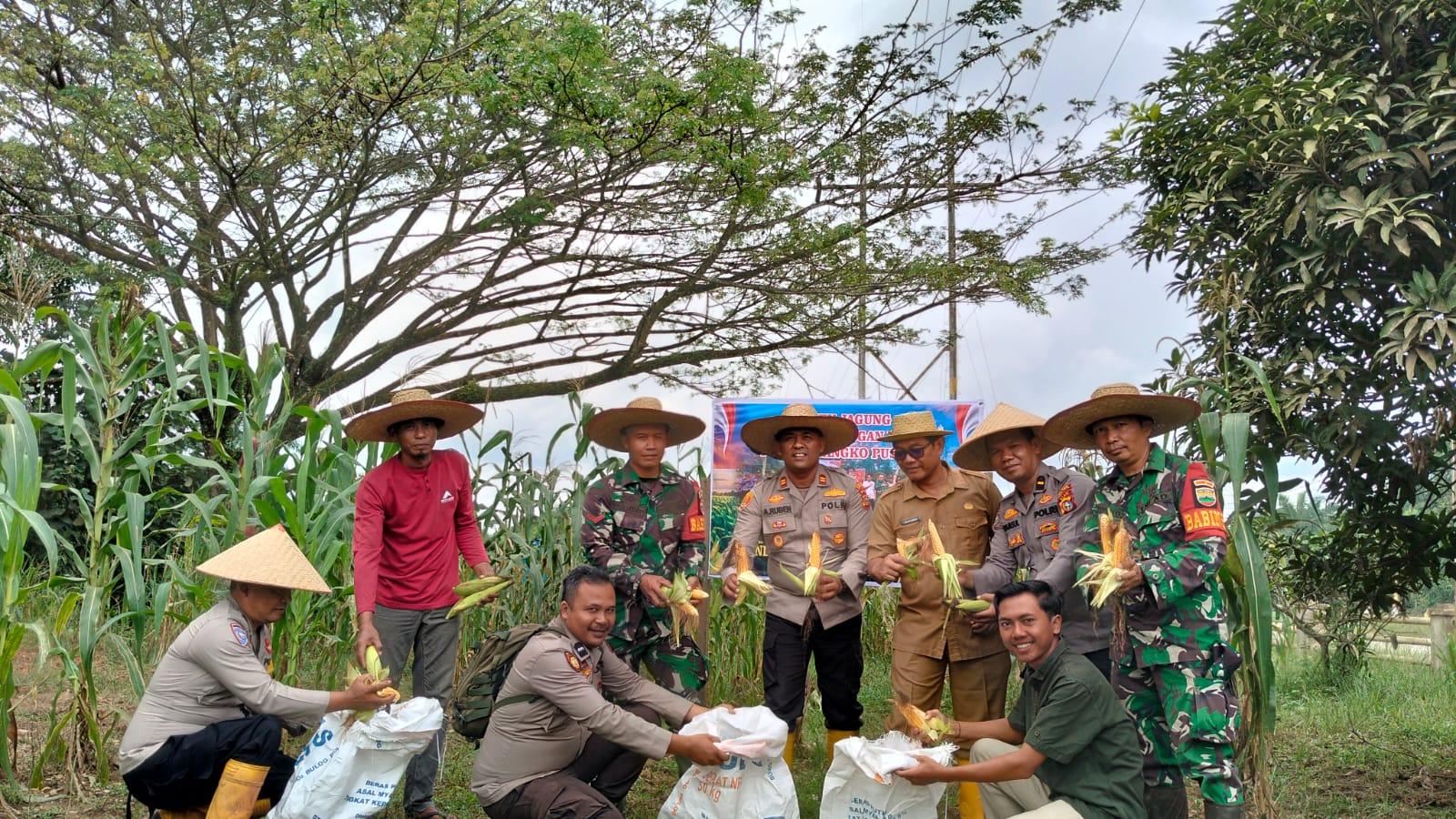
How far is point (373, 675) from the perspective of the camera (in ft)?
10.8

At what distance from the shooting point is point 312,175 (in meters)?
10.3


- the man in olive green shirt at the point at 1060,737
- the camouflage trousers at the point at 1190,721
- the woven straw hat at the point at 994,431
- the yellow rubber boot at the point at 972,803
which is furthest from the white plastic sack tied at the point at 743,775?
the woven straw hat at the point at 994,431

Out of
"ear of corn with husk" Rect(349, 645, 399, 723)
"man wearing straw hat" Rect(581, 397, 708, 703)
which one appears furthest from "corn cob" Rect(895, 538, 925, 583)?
"ear of corn with husk" Rect(349, 645, 399, 723)

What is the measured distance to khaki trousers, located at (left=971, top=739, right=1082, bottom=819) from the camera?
3.30m

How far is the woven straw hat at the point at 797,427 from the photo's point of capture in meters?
4.43

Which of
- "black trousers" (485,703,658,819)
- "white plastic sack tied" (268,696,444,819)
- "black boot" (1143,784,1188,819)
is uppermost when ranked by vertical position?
"white plastic sack tied" (268,696,444,819)

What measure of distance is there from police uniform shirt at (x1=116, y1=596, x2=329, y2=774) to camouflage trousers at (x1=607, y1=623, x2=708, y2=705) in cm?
134

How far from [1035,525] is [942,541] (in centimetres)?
42

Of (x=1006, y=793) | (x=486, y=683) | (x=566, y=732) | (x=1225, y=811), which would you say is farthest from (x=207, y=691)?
(x=1225, y=811)

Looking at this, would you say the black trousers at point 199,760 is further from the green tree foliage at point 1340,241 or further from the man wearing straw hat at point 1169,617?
the green tree foliage at point 1340,241

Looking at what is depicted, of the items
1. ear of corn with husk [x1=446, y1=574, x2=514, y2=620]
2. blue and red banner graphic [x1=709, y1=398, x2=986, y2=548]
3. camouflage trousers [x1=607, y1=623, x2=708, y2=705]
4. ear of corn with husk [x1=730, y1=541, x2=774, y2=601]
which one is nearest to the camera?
ear of corn with husk [x1=446, y1=574, x2=514, y2=620]

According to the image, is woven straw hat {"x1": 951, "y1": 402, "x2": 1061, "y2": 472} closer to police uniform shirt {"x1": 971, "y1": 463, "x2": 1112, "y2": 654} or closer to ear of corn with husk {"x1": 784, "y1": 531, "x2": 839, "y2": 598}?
police uniform shirt {"x1": 971, "y1": 463, "x2": 1112, "y2": 654}

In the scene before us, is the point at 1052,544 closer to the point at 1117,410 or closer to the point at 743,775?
the point at 1117,410

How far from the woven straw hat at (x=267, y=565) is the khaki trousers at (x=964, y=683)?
7.23 feet
